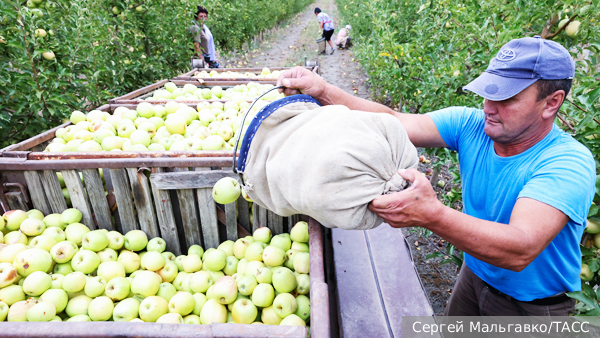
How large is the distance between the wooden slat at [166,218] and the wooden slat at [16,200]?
0.90 m

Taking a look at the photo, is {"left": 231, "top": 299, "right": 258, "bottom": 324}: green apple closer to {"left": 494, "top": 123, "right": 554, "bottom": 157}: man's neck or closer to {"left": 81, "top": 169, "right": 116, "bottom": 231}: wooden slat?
{"left": 81, "top": 169, "right": 116, "bottom": 231}: wooden slat

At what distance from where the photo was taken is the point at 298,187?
1.15m

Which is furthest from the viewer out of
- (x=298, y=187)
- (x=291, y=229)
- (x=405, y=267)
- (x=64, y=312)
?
(x=405, y=267)

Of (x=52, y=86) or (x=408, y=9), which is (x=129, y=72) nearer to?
(x=52, y=86)

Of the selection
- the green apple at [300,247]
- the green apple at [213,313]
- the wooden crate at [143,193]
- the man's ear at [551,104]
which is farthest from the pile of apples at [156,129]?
the man's ear at [551,104]

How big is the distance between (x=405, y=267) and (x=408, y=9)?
240 inches

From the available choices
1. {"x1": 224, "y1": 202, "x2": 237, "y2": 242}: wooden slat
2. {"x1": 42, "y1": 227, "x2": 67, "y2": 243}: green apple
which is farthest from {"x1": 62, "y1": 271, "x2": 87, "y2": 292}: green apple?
{"x1": 224, "y1": 202, "x2": 237, "y2": 242}: wooden slat

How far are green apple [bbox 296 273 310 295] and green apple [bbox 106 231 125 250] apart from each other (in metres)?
1.20

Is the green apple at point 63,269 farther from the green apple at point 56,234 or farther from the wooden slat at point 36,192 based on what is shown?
the wooden slat at point 36,192

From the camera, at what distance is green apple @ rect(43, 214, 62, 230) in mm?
2092

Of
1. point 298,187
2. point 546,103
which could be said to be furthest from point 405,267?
point 298,187

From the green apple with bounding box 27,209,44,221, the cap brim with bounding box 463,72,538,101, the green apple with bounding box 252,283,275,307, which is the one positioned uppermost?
the cap brim with bounding box 463,72,538,101

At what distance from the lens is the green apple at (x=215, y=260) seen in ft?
6.41

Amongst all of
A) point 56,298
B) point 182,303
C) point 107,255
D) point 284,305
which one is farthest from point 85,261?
point 284,305
